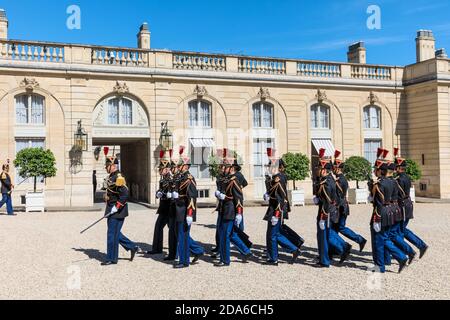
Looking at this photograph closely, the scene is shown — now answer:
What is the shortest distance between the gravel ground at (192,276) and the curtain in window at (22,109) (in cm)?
900

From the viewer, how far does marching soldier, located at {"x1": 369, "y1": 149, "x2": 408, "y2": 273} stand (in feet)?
26.4

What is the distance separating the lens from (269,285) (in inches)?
282

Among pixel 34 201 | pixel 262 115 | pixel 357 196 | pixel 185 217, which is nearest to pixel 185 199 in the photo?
pixel 185 217

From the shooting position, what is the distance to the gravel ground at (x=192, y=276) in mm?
6668

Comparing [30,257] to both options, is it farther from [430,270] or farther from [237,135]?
[237,135]

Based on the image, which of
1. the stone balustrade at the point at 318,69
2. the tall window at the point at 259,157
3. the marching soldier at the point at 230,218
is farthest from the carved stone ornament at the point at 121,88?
the marching soldier at the point at 230,218

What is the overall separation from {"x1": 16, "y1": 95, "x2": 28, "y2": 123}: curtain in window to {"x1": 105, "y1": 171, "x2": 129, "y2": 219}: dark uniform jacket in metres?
12.6

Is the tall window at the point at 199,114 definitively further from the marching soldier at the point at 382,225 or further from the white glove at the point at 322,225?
the marching soldier at the point at 382,225

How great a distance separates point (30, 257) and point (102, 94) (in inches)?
492

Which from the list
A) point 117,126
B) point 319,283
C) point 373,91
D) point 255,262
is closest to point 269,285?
point 319,283

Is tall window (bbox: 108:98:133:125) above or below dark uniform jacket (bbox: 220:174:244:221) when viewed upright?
above

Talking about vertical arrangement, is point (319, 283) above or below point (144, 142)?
below

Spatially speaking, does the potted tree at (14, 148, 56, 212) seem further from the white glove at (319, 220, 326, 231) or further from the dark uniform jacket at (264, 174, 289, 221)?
the white glove at (319, 220, 326, 231)

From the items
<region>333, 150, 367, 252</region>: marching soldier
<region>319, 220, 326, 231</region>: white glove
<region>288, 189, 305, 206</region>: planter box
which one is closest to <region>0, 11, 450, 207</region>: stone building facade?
<region>288, 189, 305, 206</region>: planter box
